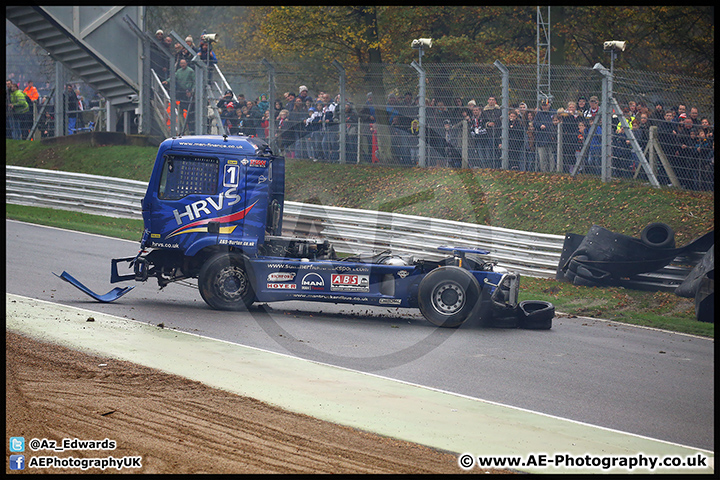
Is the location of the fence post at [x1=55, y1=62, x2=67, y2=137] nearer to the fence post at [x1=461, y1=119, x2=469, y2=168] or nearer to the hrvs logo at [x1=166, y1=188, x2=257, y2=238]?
the fence post at [x1=461, y1=119, x2=469, y2=168]

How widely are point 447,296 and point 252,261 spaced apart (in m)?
2.77

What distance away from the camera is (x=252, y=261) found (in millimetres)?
10727

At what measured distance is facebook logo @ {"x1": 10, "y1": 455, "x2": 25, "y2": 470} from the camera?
5137 mm

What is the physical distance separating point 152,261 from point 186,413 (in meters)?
5.16

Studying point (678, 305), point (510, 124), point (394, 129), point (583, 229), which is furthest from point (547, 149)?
point (678, 305)

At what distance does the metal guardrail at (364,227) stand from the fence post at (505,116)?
138 inches

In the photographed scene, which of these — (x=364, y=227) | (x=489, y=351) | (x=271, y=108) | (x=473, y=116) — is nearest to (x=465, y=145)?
(x=473, y=116)

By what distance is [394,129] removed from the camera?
19719 millimetres

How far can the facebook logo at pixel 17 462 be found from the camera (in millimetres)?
5137

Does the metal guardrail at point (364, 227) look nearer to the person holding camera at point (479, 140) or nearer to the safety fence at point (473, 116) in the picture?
the safety fence at point (473, 116)

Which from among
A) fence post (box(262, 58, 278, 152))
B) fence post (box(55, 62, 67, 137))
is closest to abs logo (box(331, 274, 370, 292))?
fence post (box(262, 58, 278, 152))

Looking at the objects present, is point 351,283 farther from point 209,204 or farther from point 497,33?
point 497,33

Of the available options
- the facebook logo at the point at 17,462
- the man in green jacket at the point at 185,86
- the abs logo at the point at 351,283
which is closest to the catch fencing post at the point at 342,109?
the man in green jacket at the point at 185,86

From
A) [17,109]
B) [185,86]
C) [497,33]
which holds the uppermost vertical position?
[497,33]
